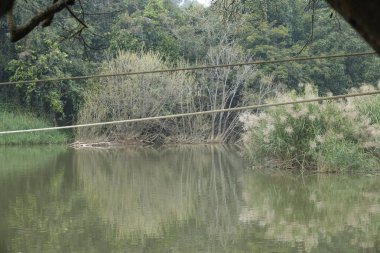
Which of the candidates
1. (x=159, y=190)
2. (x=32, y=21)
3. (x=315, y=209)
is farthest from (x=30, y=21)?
(x=159, y=190)

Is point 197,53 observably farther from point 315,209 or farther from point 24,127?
point 315,209

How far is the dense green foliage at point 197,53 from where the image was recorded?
22688 millimetres

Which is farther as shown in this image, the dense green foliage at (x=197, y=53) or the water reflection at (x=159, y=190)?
the dense green foliage at (x=197, y=53)

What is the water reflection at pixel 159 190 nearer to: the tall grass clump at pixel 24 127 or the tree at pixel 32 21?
the tall grass clump at pixel 24 127

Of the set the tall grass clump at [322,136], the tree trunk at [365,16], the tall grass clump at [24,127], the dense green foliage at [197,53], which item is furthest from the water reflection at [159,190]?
the tree trunk at [365,16]

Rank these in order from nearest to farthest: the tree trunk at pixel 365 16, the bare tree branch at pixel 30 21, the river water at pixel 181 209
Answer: the tree trunk at pixel 365 16, the bare tree branch at pixel 30 21, the river water at pixel 181 209

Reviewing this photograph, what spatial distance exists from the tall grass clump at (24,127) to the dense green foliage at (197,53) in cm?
67

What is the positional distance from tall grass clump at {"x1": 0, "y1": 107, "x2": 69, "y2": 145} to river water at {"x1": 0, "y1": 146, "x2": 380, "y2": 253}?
5.97m

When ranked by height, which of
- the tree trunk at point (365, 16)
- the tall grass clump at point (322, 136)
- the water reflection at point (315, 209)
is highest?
the tree trunk at point (365, 16)

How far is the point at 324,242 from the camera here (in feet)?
23.4

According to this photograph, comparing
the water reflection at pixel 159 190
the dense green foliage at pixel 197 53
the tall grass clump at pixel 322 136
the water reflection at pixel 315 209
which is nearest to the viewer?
the water reflection at pixel 315 209

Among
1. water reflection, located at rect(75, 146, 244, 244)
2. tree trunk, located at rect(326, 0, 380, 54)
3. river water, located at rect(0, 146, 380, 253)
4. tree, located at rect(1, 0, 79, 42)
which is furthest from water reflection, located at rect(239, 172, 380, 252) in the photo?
tree trunk, located at rect(326, 0, 380, 54)

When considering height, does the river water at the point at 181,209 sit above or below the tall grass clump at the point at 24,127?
below

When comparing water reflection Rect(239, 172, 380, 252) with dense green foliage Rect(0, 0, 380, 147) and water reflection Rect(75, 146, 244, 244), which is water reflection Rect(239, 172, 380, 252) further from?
dense green foliage Rect(0, 0, 380, 147)
